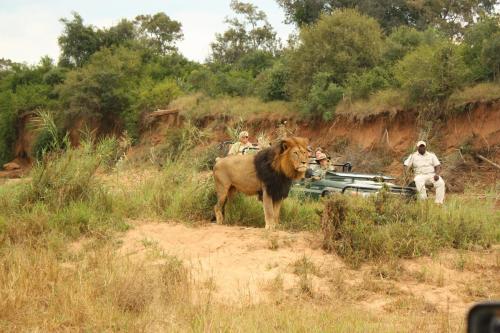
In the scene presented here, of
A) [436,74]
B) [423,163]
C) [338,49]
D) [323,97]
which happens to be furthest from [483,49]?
[423,163]

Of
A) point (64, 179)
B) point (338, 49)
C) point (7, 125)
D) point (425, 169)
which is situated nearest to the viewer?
point (64, 179)

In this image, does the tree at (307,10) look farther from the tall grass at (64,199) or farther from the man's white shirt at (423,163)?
the tall grass at (64,199)

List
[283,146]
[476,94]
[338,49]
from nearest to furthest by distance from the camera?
[283,146] → [476,94] → [338,49]

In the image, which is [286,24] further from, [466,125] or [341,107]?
[466,125]

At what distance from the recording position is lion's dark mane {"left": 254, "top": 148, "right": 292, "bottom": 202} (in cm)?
938

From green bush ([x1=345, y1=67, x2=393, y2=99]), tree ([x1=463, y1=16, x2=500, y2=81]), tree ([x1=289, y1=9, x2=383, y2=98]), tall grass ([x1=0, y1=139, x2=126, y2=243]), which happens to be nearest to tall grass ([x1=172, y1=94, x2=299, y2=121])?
tree ([x1=289, y1=9, x2=383, y2=98])

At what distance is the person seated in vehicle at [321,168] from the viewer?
11516 mm

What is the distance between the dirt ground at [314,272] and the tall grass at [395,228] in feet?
0.64

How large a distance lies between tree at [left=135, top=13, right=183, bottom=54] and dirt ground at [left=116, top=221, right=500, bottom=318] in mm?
41914

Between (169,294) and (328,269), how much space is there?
2.18m

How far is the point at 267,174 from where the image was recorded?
371 inches

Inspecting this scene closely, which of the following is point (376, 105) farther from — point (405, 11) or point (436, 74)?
point (405, 11)

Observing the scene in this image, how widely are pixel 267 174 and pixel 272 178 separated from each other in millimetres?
103

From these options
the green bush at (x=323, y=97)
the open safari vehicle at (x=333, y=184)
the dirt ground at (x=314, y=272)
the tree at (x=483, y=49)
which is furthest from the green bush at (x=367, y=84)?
the dirt ground at (x=314, y=272)
